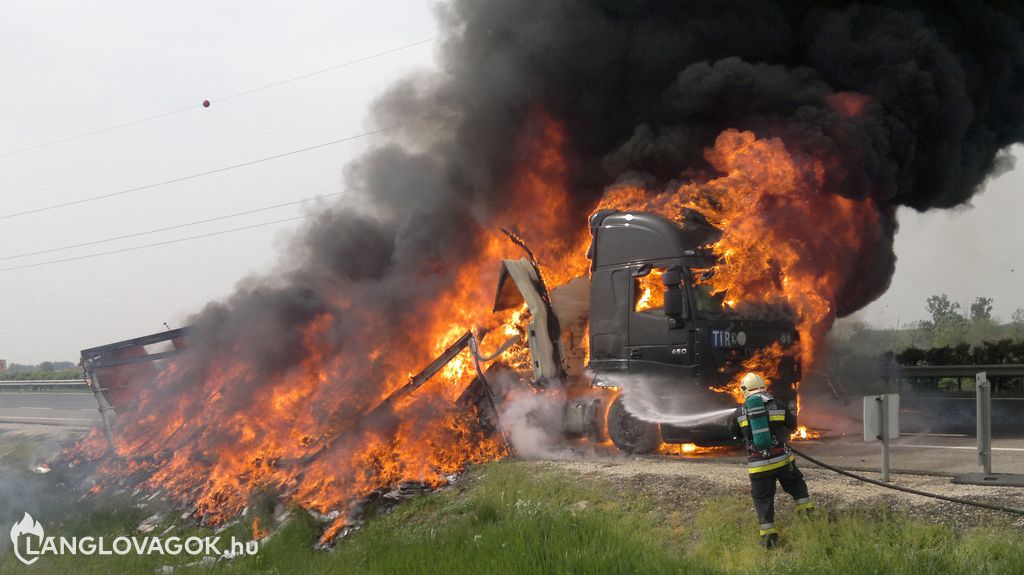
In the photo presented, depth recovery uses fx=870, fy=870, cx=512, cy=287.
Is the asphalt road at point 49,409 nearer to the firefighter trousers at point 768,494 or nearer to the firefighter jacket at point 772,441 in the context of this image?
the firefighter jacket at point 772,441

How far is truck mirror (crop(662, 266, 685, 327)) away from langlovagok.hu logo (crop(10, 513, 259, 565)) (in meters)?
6.15

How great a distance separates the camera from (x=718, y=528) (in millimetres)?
7891

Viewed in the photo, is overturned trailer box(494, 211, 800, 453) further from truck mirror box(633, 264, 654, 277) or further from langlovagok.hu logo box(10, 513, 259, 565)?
langlovagok.hu logo box(10, 513, 259, 565)

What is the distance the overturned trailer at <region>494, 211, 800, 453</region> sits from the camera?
11.6 meters

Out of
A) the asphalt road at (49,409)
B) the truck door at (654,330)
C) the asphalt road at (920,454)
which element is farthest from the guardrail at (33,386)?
the asphalt road at (920,454)

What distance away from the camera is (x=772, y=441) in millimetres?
7668

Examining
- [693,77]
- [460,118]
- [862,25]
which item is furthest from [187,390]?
[862,25]

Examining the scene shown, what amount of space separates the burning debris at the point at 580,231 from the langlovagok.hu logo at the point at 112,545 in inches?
36.5

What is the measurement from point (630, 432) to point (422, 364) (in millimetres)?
4567

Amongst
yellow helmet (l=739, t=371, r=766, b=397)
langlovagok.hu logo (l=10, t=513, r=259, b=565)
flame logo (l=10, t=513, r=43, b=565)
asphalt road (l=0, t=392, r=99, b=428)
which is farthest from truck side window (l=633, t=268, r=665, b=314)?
asphalt road (l=0, t=392, r=99, b=428)

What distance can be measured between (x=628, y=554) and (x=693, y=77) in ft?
33.9

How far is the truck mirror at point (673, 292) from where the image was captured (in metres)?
11.5

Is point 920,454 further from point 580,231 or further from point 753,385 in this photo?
point 580,231

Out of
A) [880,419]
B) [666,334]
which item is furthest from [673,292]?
[880,419]
